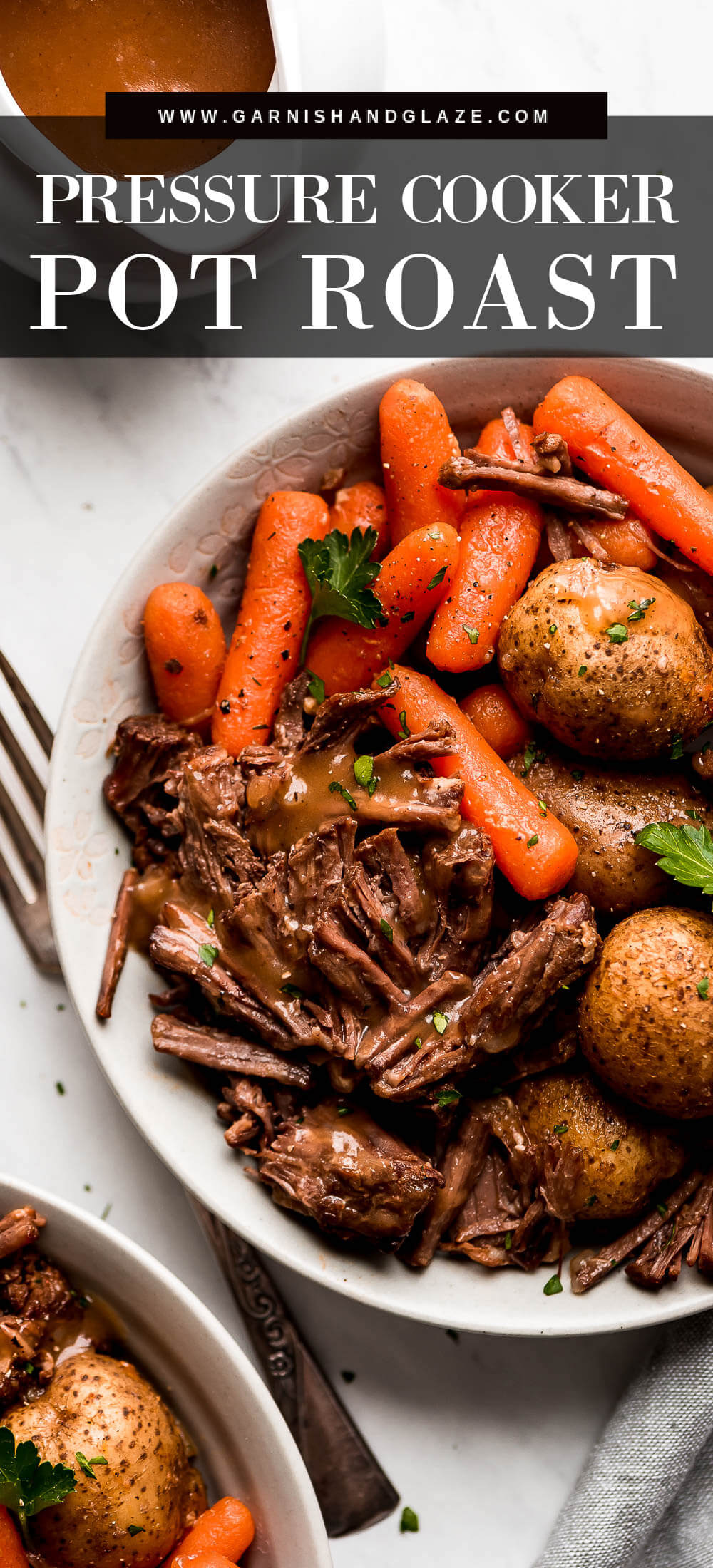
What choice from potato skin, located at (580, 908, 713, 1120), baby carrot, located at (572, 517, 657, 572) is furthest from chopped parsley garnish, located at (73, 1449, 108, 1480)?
baby carrot, located at (572, 517, 657, 572)

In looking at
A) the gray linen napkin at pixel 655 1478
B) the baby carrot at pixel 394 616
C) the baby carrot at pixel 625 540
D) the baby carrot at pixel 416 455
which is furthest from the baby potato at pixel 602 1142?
the baby carrot at pixel 416 455

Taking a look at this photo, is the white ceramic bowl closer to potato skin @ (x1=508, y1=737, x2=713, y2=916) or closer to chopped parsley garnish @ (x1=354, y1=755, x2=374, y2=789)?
chopped parsley garnish @ (x1=354, y1=755, x2=374, y2=789)

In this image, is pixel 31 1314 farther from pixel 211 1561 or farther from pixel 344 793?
pixel 344 793

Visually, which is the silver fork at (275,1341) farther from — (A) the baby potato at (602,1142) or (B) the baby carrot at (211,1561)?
(A) the baby potato at (602,1142)

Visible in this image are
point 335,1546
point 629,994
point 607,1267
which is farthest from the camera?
point 335,1546

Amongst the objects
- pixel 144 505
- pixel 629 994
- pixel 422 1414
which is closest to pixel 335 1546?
pixel 422 1414

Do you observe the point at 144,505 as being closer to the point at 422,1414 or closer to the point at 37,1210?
the point at 37,1210

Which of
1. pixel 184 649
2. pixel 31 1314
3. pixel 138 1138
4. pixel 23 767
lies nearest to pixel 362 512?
pixel 184 649
